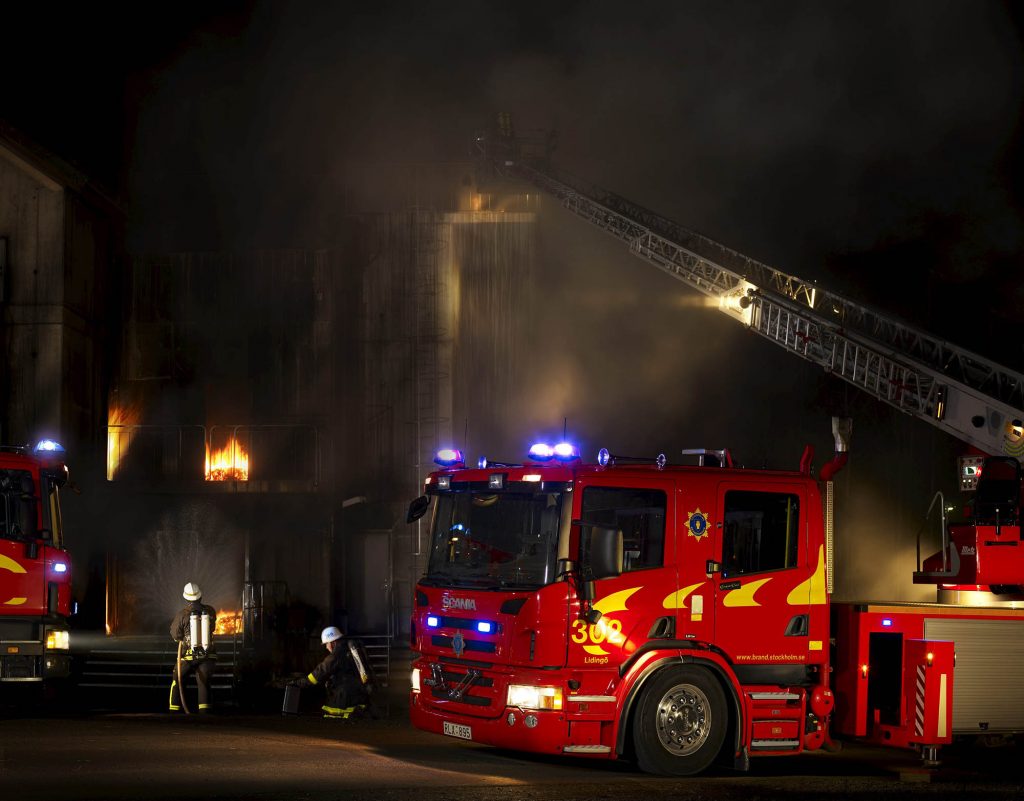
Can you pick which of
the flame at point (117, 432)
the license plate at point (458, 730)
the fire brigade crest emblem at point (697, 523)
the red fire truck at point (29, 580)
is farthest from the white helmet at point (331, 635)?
the flame at point (117, 432)

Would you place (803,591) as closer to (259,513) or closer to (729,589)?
(729,589)

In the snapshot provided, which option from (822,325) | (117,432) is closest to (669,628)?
(822,325)

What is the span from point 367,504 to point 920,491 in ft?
35.2

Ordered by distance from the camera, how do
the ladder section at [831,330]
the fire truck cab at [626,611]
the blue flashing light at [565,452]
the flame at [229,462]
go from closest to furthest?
1. the fire truck cab at [626,611]
2. the blue flashing light at [565,452]
3. the ladder section at [831,330]
4. the flame at [229,462]

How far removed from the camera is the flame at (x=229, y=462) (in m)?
21.9

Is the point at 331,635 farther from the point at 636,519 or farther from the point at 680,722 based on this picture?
the point at 680,722

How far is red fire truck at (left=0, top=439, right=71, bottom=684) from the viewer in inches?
476

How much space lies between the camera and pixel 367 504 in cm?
2170

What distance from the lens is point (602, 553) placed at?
28.0 ft

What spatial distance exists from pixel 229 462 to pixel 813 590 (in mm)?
14602

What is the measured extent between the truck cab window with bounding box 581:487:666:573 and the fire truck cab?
11 mm

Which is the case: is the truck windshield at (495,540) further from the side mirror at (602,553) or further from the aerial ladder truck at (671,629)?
the side mirror at (602,553)

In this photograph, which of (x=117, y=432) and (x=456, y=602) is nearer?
(x=456, y=602)

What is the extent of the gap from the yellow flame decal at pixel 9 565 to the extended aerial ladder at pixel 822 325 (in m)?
12.4
